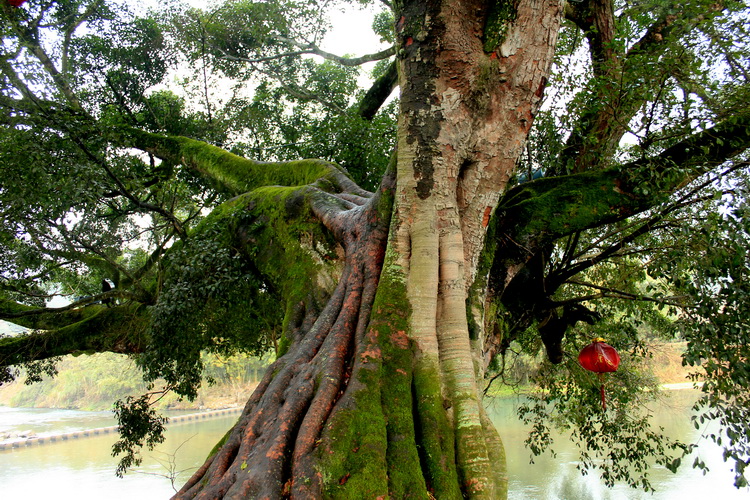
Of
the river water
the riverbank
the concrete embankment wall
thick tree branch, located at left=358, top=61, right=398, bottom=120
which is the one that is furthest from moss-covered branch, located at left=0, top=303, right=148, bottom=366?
the riverbank

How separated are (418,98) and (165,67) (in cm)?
652

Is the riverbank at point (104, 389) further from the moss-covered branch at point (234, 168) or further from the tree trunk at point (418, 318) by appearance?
the tree trunk at point (418, 318)

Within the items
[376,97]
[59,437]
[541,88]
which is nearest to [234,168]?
[376,97]

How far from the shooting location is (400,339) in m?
2.43

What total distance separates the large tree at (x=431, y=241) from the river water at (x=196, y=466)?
84.6 inches

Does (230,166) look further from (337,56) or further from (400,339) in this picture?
(400,339)

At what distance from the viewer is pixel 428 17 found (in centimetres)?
279

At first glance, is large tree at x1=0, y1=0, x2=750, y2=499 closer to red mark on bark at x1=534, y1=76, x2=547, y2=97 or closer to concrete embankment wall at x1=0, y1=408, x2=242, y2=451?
red mark on bark at x1=534, y1=76, x2=547, y2=97

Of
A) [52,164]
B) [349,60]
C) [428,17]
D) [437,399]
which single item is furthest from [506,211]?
[349,60]

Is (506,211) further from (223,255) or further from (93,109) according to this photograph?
(93,109)

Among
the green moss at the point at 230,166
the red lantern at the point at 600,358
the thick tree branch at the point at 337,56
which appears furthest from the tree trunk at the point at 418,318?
the thick tree branch at the point at 337,56

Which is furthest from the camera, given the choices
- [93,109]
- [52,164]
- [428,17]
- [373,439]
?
[93,109]

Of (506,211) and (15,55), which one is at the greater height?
(15,55)

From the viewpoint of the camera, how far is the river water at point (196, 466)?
948 cm
